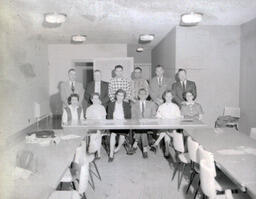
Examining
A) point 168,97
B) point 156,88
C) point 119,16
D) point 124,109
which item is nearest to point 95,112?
point 124,109

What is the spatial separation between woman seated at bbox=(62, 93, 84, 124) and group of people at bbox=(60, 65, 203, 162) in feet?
0.26

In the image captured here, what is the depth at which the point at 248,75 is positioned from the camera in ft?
11.6

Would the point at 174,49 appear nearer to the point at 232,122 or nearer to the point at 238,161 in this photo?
the point at 232,122

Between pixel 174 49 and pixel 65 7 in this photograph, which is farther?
pixel 174 49

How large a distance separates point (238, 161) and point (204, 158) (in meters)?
0.24

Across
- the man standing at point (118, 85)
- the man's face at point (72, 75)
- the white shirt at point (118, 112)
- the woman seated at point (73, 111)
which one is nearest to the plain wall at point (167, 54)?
the man standing at point (118, 85)

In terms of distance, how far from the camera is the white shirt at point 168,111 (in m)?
3.79

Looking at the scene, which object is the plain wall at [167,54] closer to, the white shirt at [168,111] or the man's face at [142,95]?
the man's face at [142,95]

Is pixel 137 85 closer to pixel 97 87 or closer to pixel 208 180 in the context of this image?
pixel 97 87

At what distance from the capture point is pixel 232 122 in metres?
3.84

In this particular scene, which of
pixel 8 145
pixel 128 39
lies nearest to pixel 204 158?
pixel 8 145

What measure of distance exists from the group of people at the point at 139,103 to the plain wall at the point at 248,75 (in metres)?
0.61

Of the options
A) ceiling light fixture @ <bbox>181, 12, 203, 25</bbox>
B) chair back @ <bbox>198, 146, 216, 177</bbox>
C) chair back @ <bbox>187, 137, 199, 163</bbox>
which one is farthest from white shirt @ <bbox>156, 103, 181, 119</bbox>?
chair back @ <bbox>198, 146, 216, 177</bbox>

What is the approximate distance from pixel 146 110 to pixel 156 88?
1.17 ft
